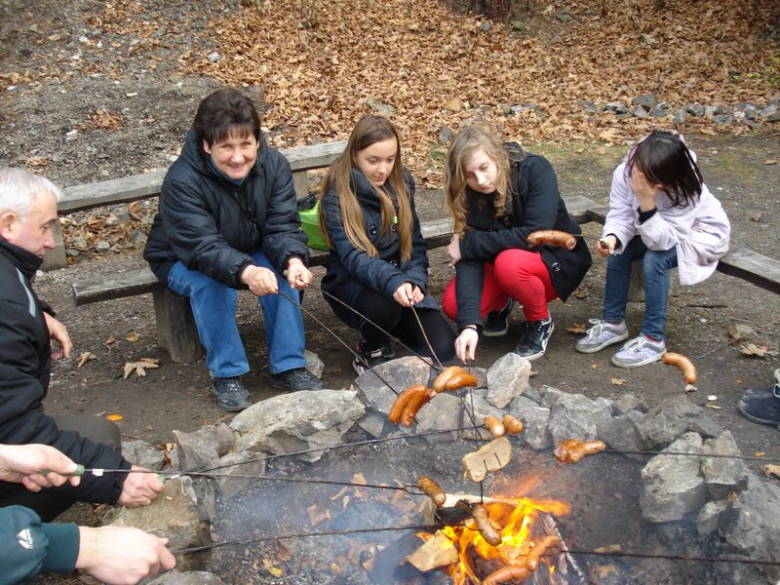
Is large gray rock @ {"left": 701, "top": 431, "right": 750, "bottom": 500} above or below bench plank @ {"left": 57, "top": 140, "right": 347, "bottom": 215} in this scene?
below

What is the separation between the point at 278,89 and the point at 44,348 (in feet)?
21.3

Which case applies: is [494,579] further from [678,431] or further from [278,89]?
[278,89]

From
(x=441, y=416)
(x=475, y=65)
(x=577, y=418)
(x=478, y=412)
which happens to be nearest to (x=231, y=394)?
(x=441, y=416)

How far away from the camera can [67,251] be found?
621cm

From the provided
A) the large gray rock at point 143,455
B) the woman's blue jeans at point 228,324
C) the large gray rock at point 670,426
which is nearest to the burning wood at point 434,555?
the large gray rock at point 670,426

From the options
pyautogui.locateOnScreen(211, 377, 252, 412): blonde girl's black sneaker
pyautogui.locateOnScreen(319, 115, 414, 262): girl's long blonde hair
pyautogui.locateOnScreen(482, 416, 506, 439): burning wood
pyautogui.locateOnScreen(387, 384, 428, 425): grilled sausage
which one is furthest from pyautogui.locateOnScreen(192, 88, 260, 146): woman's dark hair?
pyautogui.locateOnScreen(482, 416, 506, 439): burning wood

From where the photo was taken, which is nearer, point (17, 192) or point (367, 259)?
point (17, 192)

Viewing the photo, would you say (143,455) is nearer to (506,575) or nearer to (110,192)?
(506,575)

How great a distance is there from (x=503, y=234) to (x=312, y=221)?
105 centimetres

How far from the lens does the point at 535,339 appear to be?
14.5ft

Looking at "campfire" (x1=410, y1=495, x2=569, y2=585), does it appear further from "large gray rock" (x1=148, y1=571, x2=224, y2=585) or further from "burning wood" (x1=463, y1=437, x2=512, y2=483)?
"large gray rock" (x1=148, y1=571, x2=224, y2=585)

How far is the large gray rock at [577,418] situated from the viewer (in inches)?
128

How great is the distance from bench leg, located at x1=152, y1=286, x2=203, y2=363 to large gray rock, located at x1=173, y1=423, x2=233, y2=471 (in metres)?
1.28

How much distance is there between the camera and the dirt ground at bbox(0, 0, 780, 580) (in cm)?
417
